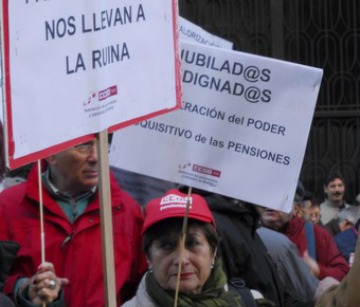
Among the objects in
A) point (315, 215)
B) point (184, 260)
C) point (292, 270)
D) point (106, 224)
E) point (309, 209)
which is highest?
point (106, 224)

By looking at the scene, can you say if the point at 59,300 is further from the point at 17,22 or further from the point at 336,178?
the point at 336,178

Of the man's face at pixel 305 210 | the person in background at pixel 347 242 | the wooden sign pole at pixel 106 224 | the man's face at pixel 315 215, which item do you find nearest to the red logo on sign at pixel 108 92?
the wooden sign pole at pixel 106 224

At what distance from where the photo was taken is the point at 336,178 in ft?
35.1

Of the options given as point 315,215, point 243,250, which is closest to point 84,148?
point 243,250

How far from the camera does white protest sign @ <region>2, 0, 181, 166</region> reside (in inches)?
162

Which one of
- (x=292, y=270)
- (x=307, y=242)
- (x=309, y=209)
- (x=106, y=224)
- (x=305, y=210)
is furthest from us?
(x=309, y=209)

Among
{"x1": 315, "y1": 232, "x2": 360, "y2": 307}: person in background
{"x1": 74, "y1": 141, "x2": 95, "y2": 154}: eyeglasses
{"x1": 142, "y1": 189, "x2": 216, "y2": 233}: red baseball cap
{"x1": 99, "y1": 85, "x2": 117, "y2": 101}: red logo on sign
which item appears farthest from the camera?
{"x1": 74, "y1": 141, "x2": 95, "y2": 154}: eyeglasses

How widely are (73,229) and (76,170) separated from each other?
0.24m

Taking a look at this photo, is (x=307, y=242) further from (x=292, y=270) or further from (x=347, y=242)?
(x=347, y=242)

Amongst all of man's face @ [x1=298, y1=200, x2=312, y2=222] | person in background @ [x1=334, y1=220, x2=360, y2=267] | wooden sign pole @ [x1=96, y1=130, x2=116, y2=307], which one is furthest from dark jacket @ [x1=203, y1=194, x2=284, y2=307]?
man's face @ [x1=298, y1=200, x2=312, y2=222]

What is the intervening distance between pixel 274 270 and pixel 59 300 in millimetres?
1092

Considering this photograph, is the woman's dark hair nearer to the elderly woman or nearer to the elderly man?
the elderly woman

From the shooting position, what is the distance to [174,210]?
4711 mm

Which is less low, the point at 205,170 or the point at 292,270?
the point at 205,170
